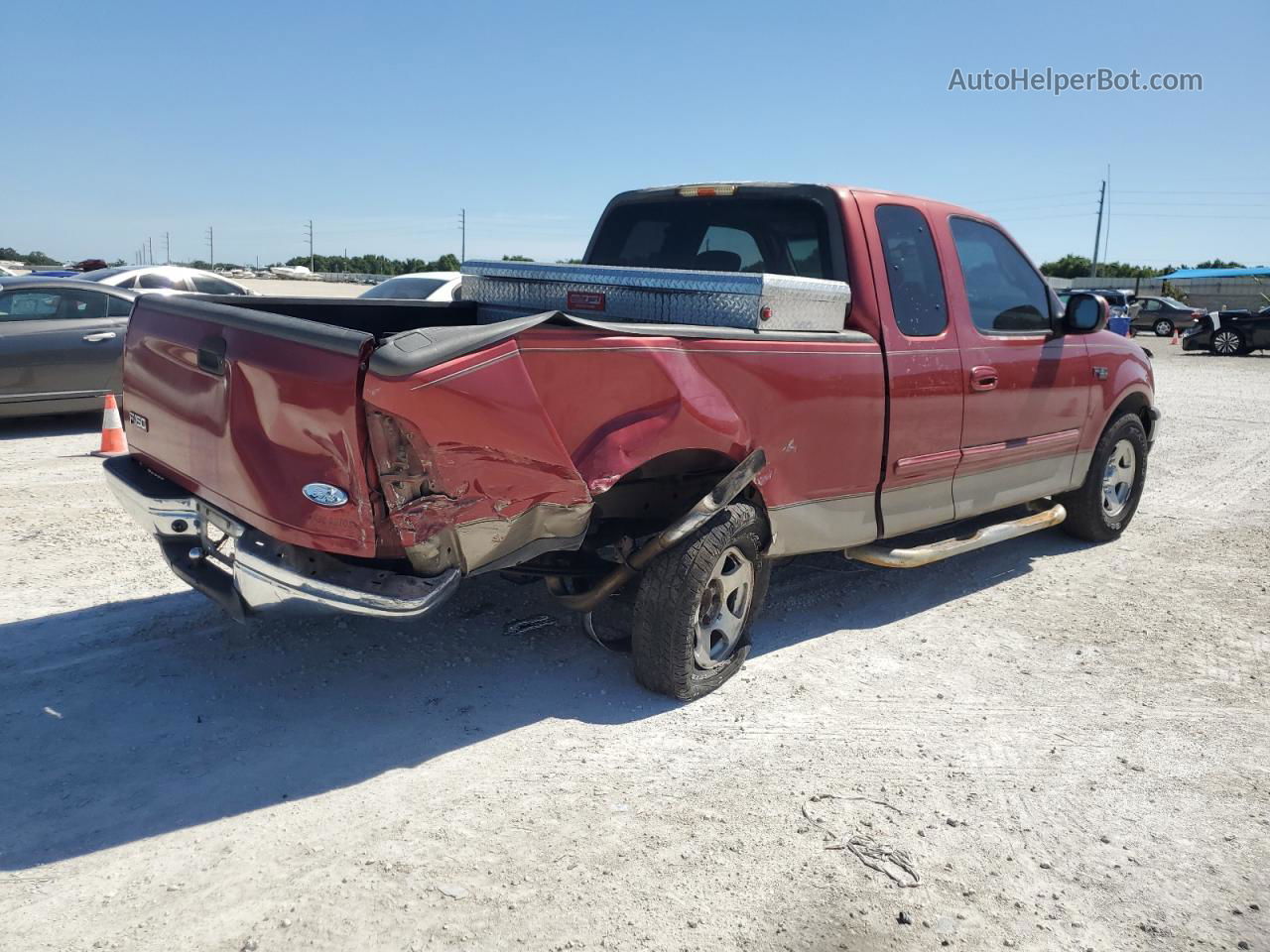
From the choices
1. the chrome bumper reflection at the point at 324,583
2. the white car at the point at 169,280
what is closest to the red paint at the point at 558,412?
the chrome bumper reflection at the point at 324,583

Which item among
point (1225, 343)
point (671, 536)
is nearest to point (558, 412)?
point (671, 536)

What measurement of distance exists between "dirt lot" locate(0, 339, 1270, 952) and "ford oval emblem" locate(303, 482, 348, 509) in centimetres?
98

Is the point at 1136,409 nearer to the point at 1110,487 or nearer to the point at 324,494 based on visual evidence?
the point at 1110,487

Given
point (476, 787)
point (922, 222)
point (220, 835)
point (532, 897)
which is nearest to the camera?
point (532, 897)

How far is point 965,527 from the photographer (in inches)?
265

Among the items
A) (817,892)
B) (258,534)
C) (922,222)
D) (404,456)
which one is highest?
(922,222)

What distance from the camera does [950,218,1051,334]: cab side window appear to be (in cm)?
546

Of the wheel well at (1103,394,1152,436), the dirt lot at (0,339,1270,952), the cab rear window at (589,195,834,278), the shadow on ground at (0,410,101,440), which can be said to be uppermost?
the cab rear window at (589,195,834,278)

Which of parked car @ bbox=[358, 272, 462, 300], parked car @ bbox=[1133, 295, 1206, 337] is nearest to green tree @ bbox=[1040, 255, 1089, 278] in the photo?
parked car @ bbox=[1133, 295, 1206, 337]

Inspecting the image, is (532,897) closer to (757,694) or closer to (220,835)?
(220,835)

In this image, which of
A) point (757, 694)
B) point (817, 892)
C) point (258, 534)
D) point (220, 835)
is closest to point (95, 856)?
point (220, 835)

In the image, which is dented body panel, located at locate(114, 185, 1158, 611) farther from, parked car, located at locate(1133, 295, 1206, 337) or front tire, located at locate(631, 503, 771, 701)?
parked car, located at locate(1133, 295, 1206, 337)

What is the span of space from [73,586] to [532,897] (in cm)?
364

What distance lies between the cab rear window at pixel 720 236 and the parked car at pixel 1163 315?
122ft
